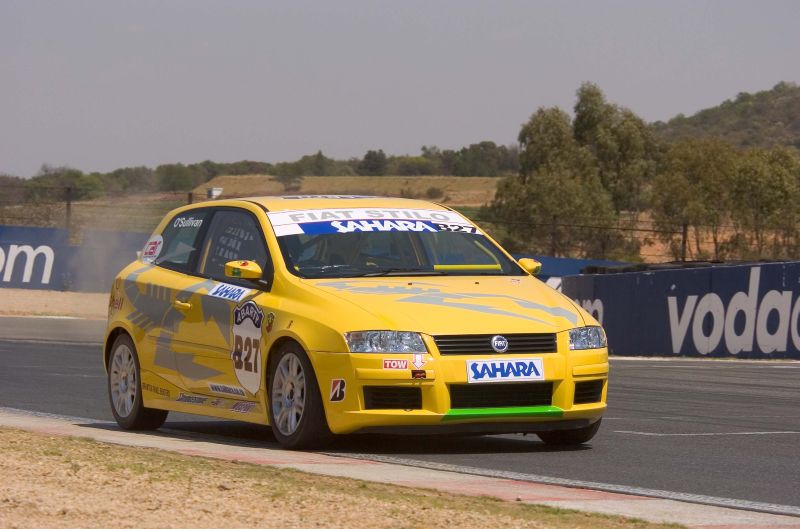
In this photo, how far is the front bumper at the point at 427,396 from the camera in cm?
888

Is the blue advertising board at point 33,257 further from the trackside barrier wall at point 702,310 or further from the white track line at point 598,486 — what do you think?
the white track line at point 598,486

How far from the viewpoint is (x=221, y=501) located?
6.71 m

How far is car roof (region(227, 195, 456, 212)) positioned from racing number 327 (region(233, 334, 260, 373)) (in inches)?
39.8

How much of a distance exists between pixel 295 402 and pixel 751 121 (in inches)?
6187

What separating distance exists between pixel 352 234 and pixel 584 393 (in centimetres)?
185

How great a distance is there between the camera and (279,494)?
6934 millimetres

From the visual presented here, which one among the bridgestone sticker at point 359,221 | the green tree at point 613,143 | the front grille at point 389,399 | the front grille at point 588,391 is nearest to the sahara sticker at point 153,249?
the bridgestone sticker at point 359,221

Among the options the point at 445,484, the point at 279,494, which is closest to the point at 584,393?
the point at 445,484

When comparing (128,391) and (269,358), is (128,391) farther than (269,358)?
Yes

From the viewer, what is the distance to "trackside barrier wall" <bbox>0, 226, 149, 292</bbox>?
4050 centimetres

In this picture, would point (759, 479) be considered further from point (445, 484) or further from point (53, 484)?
point (53, 484)

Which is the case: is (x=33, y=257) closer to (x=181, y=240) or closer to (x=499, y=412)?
(x=181, y=240)

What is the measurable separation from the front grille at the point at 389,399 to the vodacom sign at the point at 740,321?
53.1 ft

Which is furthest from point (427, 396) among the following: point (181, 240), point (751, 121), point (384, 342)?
point (751, 121)
